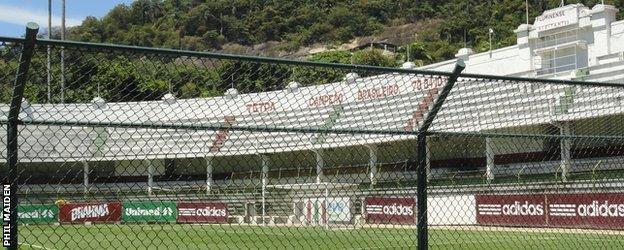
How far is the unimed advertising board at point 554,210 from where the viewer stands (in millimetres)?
17547

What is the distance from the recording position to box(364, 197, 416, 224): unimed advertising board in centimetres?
2119

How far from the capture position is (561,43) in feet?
133

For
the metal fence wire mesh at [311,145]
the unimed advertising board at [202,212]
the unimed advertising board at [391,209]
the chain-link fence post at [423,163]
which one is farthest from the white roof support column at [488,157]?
the unimed advertising board at [202,212]

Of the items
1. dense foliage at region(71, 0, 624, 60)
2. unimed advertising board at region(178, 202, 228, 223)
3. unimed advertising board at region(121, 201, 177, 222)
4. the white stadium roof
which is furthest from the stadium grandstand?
dense foliage at region(71, 0, 624, 60)

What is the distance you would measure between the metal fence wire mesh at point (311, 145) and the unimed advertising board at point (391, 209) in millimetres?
58

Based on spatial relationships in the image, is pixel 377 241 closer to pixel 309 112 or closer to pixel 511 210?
pixel 511 210

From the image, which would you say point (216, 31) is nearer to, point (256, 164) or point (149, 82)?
point (256, 164)

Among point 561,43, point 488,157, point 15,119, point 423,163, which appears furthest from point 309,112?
point 561,43

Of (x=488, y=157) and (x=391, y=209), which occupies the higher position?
(x=488, y=157)

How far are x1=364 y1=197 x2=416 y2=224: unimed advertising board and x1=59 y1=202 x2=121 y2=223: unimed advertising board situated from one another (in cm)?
1066

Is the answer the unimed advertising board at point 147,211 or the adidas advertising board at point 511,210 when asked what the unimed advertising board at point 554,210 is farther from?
the unimed advertising board at point 147,211

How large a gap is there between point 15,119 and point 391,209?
57.2 feet

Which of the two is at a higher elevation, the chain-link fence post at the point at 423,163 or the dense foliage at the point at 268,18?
the dense foliage at the point at 268,18

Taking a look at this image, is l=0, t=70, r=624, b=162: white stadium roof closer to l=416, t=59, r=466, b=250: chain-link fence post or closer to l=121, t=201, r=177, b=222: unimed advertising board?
l=416, t=59, r=466, b=250: chain-link fence post
